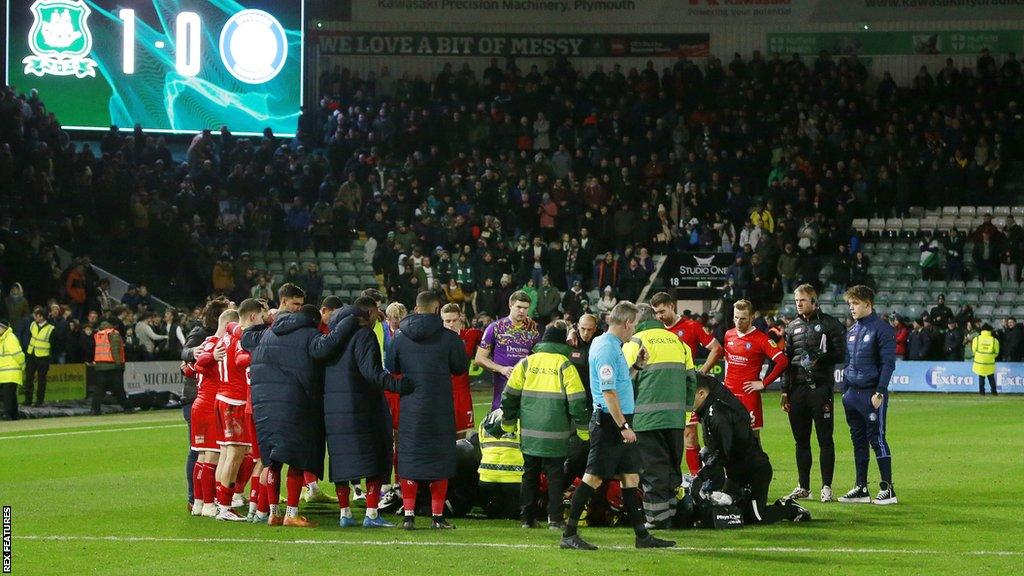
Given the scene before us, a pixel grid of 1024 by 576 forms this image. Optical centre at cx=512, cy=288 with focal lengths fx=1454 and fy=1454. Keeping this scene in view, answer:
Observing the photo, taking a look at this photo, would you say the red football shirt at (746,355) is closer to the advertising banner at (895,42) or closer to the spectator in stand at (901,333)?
the spectator in stand at (901,333)

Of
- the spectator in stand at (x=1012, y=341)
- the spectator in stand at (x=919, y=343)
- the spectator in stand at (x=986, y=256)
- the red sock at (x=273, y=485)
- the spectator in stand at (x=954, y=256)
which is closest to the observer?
the red sock at (x=273, y=485)

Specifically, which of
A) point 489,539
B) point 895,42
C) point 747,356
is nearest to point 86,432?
point 747,356

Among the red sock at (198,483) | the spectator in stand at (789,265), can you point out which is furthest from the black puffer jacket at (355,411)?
the spectator in stand at (789,265)

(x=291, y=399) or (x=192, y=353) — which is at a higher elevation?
(x=192, y=353)

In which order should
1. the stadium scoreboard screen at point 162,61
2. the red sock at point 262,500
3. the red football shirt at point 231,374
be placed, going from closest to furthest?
the red sock at point 262,500 → the red football shirt at point 231,374 → the stadium scoreboard screen at point 162,61

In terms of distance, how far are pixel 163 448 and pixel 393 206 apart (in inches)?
695

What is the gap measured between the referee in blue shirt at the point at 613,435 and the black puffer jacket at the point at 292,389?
229cm

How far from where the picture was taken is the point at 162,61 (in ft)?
117

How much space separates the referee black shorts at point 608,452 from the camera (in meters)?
11.1

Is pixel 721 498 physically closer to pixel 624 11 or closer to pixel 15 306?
pixel 15 306

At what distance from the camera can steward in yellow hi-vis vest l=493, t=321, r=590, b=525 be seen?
38.4 ft

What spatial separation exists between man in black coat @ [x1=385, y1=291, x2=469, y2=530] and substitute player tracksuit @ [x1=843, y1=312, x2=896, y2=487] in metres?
4.25

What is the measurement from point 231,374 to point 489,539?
306 cm

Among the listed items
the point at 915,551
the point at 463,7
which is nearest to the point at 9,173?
the point at 463,7
